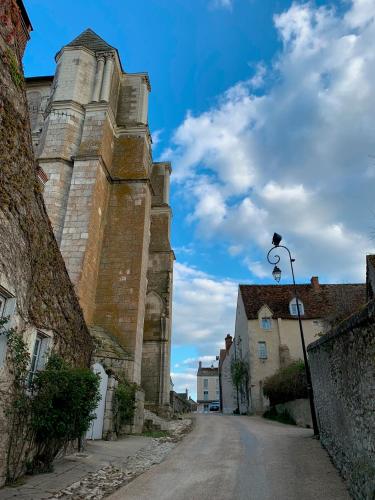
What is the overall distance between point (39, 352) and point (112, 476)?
2.51 meters

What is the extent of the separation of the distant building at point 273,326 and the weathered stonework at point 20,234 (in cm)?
2226

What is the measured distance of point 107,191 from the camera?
17.1m

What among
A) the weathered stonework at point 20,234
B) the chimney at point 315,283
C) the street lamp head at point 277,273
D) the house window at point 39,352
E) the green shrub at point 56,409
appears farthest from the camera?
the chimney at point 315,283

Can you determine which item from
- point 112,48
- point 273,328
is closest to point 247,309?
point 273,328

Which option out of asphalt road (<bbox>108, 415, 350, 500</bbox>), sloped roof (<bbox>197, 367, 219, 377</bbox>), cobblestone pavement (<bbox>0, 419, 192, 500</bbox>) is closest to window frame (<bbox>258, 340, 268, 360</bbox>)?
asphalt road (<bbox>108, 415, 350, 500</bbox>)

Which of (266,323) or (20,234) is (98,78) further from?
(266,323)

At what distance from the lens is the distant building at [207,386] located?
234ft

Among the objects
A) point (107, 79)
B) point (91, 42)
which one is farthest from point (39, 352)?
point (91, 42)

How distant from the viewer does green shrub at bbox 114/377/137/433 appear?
36.8ft

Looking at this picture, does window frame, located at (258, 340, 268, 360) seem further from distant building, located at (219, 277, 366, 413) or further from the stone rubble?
the stone rubble

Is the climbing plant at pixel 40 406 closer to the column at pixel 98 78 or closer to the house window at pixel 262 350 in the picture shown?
the column at pixel 98 78

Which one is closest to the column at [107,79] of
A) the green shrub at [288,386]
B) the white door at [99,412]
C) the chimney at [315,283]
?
the white door at [99,412]

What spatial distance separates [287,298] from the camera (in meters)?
29.9

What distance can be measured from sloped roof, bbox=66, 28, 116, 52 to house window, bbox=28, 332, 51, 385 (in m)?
17.3
